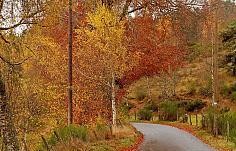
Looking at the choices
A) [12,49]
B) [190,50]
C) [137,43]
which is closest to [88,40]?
[137,43]

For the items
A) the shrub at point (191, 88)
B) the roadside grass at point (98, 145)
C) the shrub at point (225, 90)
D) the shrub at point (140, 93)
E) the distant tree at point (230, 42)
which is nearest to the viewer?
the roadside grass at point (98, 145)

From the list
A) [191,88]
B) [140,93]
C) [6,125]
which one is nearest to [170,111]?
[191,88]

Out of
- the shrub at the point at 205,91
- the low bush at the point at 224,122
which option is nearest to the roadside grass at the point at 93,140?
the low bush at the point at 224,122

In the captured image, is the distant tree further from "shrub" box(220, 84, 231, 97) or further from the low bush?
the low bush

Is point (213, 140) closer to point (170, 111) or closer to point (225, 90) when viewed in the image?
point (170, 111)

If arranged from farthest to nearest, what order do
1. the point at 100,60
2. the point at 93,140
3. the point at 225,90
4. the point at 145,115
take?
the point at 225,90, the point at 145,115, the point at 100,60, the point at 93,140

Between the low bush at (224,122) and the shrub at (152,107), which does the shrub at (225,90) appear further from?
the low bush at (224,122)

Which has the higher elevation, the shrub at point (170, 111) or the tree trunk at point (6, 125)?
the tree trunk at point (6, 125)

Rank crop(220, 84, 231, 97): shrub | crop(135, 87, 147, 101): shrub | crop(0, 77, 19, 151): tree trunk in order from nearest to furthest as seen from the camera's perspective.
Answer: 1. crop(0, 77, 19, 151): tree trunk
2. crop(220, 84, 231, 97): shrub
3. crop(135, 87, 147, 101): shrub

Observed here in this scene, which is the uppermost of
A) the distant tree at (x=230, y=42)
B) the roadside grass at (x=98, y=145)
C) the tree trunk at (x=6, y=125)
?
the distant tree at (x=230, y=42)

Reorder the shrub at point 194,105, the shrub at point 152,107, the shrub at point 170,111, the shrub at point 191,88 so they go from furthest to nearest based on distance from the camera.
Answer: the shrub at point 191,88 → the shrub at point 152,107 → the shrub at point 194,105 → the shrub at point 170,111

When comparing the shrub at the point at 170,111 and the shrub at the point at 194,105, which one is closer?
the shrub at the point at 170,111

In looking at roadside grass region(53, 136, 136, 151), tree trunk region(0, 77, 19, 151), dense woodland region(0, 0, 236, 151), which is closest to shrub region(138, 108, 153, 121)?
dense woodland region(0, 0, 236, 151)

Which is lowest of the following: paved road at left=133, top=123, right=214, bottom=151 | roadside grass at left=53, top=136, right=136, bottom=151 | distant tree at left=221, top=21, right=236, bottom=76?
paved road at left=133, top=123, right=214, bottom=151
